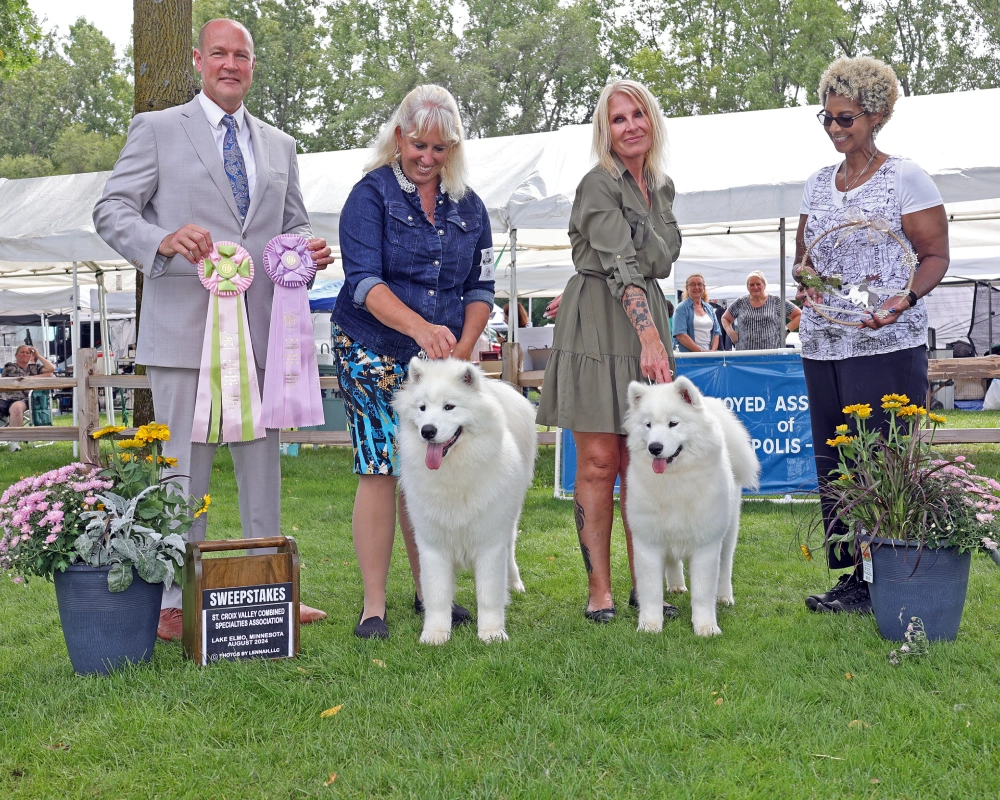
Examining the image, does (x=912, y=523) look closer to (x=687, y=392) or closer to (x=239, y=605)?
(x=687, y=392)

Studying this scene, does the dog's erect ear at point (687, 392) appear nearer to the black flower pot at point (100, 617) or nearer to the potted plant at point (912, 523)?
the potted plant at point (912, 523)

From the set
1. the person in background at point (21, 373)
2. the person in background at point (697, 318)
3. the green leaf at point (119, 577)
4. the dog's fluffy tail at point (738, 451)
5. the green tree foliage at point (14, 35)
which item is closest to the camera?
the green leaf at point (119, 577)

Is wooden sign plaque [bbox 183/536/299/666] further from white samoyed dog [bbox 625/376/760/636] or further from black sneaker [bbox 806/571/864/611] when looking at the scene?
black sneaker [bbox 806/571/864/611]

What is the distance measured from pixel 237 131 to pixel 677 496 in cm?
227

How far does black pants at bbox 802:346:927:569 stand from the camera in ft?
11.7

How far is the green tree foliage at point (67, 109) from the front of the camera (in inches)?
1449

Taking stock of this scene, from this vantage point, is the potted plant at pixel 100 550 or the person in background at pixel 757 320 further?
the person in background at pixel 757 320

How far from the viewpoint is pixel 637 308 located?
139 inches

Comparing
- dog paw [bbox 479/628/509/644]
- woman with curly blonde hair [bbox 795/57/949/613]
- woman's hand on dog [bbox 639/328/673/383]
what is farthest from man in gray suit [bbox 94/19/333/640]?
woman with curly blonde hair [bbox 795/57/949/613]

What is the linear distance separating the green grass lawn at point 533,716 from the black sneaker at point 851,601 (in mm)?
105

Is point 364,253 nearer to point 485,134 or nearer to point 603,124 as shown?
point 603,124

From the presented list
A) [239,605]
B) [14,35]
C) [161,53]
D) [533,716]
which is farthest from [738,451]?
[14,35]

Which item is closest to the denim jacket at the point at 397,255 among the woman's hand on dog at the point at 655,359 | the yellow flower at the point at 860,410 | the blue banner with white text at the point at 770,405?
the woman's hand on dog at the point at 655,359

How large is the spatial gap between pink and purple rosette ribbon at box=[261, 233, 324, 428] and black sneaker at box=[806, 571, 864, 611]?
7.33ft
